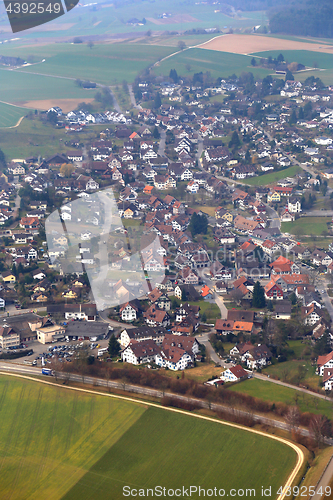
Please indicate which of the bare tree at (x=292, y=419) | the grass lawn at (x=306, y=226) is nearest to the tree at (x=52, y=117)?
the grass lawn at (x=306, y=226)

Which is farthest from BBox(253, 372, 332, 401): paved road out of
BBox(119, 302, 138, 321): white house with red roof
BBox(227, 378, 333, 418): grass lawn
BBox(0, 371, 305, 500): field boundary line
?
BBox(119, 302, 138, 321): white house with red roof

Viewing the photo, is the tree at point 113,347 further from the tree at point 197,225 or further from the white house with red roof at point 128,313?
the tree at point 197,225

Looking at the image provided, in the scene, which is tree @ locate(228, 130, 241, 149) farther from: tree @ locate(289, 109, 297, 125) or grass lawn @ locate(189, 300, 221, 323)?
grass lawn @ locate(189, 300, 221, 323)

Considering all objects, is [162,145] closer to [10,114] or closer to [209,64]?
[10,114]

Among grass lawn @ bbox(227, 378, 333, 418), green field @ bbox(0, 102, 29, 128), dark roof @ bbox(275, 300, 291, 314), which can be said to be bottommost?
dark roof @ bbox(275, 300, 291, 314)

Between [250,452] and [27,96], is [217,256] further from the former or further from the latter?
[27,96]
